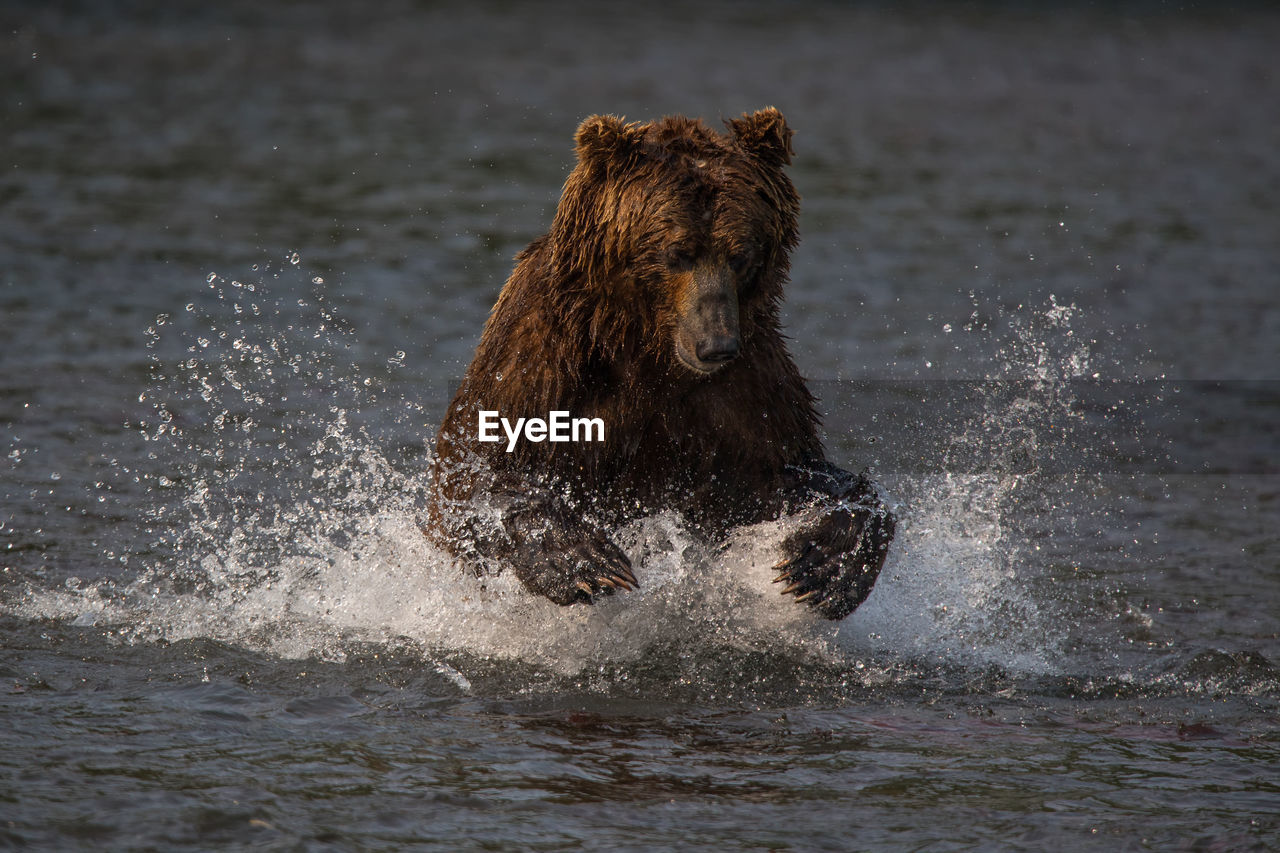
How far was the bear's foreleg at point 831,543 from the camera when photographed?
16.6 feet

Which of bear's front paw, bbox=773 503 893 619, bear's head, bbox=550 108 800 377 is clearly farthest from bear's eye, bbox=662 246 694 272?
bear's front paw, bbox=773 503 893 619

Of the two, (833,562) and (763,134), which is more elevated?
(763,134)

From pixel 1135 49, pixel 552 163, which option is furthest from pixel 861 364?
pixel 1135 49

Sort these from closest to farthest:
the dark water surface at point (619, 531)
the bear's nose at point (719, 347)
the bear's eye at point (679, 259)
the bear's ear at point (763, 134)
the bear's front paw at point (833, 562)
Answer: the dark water surface at point (619, 531)
the bear's nose at point (719, 347)
the bear's eye at point (679, 259)
the bear's ear at point (763, 134)
the bear's front paw at point (833, 562)

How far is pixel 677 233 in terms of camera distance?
453 cm

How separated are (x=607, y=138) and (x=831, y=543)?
4.93 feet

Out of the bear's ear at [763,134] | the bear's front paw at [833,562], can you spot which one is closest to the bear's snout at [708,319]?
the bear's ear at [763,134]

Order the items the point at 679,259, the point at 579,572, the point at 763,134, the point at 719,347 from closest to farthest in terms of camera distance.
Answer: the point at 719,347
the point at 679,259
the point at 763,134
the point at 579,572

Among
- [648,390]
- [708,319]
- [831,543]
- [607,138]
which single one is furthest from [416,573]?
[607,138]

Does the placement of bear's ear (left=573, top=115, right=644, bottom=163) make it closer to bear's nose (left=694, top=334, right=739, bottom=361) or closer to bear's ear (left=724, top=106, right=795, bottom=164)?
bear's ear (left=724, top=106, right=795, bottom=164)

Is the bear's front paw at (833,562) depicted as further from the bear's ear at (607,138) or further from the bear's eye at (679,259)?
the bear's ear at (607,138)

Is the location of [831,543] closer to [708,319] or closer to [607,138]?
[708,319]

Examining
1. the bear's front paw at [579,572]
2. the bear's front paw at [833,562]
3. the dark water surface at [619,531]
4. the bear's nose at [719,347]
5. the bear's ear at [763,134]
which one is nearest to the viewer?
the dark water surface at [619,531]

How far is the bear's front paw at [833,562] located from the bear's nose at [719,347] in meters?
0.89
